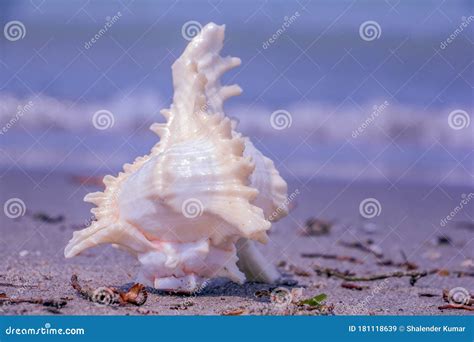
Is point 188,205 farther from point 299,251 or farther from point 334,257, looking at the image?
point 299,251

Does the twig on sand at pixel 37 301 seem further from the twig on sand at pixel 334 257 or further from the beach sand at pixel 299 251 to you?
the twig on sand at pixel 334 257

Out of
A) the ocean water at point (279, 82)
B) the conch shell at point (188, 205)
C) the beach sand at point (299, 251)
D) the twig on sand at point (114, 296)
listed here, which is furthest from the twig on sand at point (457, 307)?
the ocean water at point (279, 82)

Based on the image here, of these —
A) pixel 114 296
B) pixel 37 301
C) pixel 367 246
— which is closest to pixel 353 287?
pixel 114 296

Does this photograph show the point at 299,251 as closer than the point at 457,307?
No

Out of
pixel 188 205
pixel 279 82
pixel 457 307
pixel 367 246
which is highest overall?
pixel 279 82

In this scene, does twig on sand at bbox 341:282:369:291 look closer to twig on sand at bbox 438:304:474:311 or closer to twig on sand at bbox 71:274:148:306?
twig on sand at bbox 438:304:474:311

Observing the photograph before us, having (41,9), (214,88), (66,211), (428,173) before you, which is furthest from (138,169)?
(428,173)

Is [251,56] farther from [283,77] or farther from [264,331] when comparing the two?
[264,331]
